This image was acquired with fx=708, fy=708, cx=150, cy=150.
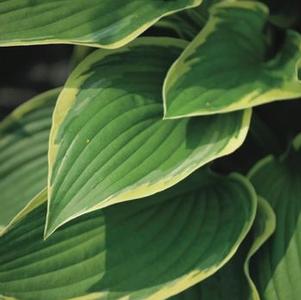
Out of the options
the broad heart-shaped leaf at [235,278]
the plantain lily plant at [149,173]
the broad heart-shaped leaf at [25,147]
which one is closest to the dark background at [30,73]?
the broad heart-shaped leaf at [25,147]

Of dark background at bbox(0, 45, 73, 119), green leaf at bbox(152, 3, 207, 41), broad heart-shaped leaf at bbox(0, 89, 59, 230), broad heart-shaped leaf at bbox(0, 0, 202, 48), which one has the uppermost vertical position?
broad heart-shaped leaf at bbox(0, 0, 202, 48)

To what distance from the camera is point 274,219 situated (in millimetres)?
951

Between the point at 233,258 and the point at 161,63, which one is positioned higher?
the point at 161,63

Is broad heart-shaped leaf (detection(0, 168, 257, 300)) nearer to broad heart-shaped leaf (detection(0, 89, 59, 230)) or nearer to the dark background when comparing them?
broad heart-shaped leaf (detection(0, 89, 59, 230))

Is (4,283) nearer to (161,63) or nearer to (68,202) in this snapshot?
(68,202)

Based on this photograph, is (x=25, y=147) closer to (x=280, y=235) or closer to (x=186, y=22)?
(x=186, y=22)

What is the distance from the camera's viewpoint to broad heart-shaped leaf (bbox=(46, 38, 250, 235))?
2.78 feet

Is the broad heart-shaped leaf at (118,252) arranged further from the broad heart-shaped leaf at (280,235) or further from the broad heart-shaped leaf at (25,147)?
the broad heart-shaped leaf at (25,147)

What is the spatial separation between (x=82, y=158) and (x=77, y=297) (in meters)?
0.18

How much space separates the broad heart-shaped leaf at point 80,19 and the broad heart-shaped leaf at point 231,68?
0.07 metres

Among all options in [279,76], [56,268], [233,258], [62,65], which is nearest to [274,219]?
[233,258]

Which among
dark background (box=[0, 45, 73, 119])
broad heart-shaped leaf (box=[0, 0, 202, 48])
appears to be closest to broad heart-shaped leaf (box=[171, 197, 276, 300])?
broad heart-shaped leaf (box=[0, 0, 202, 48])

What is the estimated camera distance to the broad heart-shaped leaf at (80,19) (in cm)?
92

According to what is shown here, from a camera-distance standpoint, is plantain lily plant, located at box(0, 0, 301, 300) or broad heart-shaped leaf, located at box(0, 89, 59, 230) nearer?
plantain lily plant, located at box(0, 0, 301, 300)
